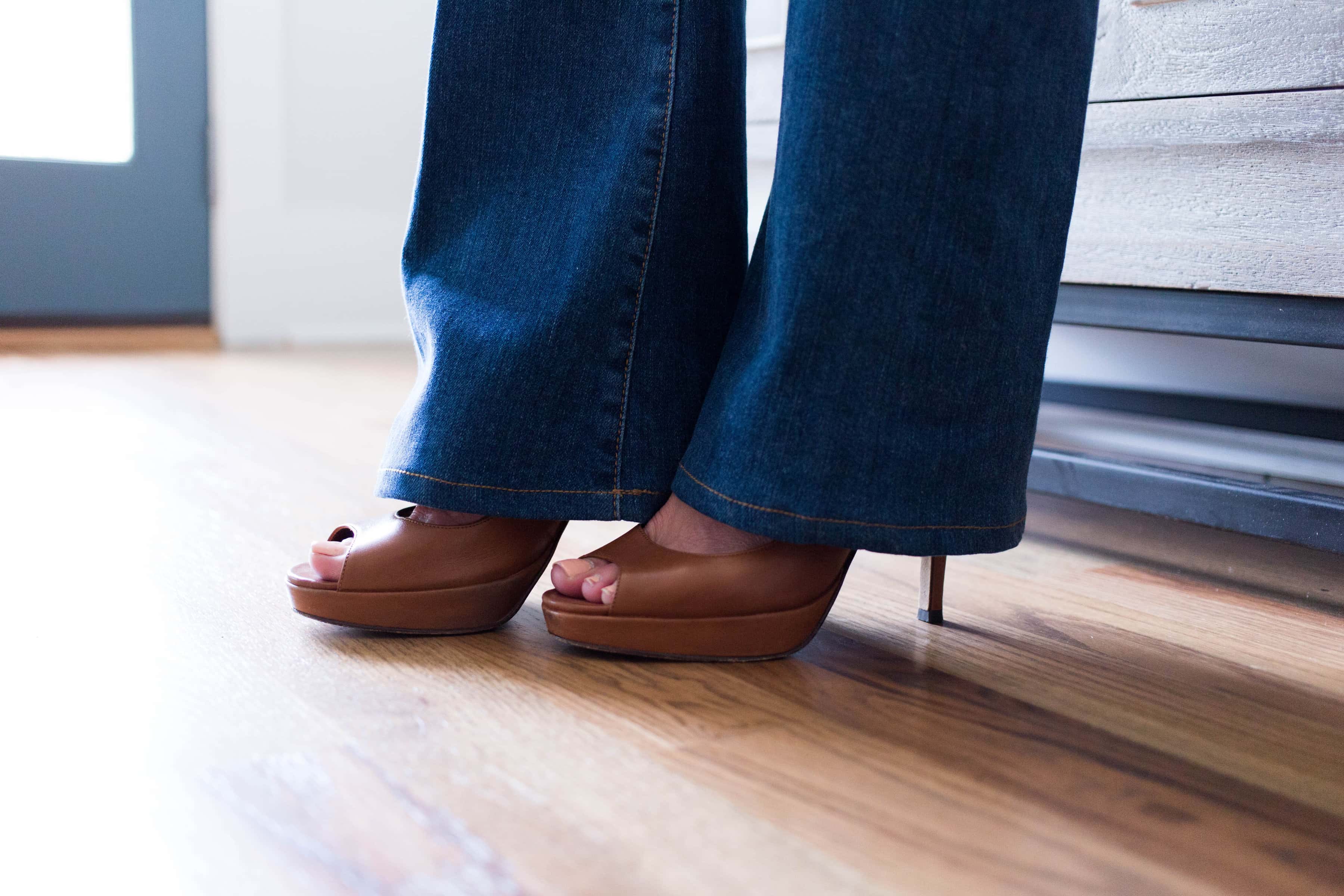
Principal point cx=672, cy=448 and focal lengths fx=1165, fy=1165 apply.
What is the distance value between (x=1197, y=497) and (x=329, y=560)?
1.92 ft

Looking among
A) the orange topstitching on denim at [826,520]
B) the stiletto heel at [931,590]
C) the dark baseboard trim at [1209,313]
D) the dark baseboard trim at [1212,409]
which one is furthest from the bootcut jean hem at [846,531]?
the dark baseboard trim at [1212,409]

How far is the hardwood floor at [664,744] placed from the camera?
403 millimetres

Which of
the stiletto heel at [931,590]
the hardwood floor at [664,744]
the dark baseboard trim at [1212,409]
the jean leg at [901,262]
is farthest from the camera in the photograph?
the dark baseboard trim at [1212,409]

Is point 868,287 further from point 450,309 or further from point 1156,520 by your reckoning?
point 1156,520

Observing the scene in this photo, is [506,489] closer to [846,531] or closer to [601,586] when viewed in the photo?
[601,586]

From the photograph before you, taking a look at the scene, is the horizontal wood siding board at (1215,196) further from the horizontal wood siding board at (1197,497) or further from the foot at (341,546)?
the foot at (341,546)

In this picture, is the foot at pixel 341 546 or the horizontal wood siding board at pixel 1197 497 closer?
the foot at pixel 341 546

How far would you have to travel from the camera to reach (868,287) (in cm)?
55

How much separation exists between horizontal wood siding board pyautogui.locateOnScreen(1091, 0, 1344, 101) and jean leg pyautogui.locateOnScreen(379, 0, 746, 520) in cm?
32

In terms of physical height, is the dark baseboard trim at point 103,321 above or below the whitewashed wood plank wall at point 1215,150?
below

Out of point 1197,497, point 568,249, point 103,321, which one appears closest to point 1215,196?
point 1197,497

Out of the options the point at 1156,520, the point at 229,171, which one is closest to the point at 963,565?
the point at 1156,520

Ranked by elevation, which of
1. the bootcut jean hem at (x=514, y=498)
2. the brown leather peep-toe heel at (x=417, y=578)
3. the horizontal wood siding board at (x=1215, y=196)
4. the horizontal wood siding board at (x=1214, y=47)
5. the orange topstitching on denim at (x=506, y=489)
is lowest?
the brown leather peep-toe heel at (x=417, y=578)

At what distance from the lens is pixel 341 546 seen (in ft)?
2.04
